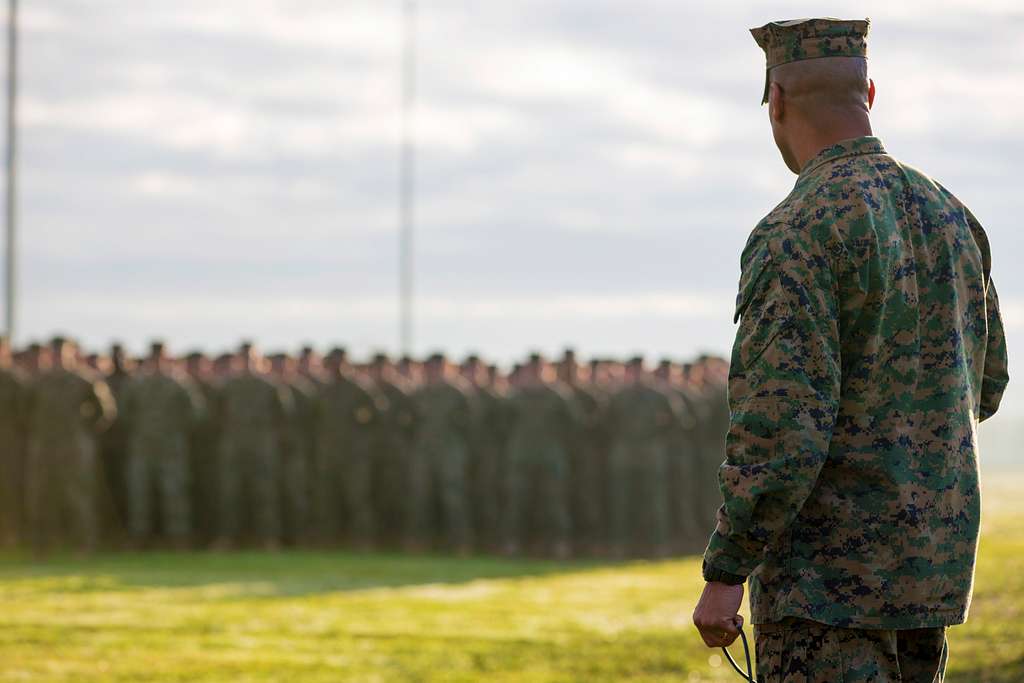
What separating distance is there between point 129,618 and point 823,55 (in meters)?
8.26

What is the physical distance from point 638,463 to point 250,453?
4276 millimetres

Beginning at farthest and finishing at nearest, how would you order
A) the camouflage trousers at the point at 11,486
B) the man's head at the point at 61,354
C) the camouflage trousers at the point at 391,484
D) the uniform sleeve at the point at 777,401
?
1. the camouflage trousers at the point at 391,484
2. the camouflage trousers at the point at 11,486
3. the man's head at the point at 61,354
4. the uniform sleeve at the point at 777,401

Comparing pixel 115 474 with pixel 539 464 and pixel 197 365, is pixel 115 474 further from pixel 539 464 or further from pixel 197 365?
pixel 539 464

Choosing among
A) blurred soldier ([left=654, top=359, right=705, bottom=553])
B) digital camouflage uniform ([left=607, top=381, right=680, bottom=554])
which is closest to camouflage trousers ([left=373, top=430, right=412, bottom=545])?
digital camouflage uniform ([left=607, top=381, right=680, bottom=554])

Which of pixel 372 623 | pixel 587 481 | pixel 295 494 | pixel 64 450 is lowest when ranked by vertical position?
pixel 372 623

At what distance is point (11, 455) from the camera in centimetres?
1666

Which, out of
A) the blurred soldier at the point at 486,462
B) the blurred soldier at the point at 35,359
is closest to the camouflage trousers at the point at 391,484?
the blurred soldier at the point at 486,462

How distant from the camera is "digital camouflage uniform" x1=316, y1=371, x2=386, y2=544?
1755 cm

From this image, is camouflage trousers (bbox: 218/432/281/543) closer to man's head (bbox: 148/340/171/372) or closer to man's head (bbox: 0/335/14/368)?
Answer: man's head (bbox: 148/340/171/372)

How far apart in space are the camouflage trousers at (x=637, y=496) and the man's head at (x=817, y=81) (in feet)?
46.7

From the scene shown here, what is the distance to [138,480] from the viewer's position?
54.8 ft

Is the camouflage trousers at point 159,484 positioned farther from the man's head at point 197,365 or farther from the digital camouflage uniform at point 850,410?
the digital camouflage uniform at point 850,410

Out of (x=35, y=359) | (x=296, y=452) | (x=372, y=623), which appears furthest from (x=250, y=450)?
(x=372, y=623)

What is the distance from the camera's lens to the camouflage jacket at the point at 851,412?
3.26 meters
